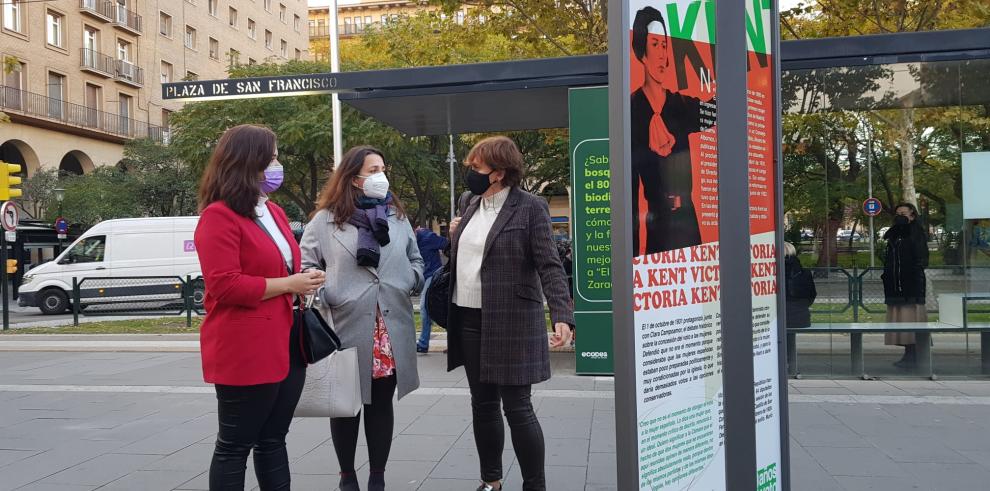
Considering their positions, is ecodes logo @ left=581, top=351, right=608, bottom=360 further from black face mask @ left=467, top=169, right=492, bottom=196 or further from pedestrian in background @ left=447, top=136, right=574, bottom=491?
black face mask @ left=467, top=169, right=492, bottom=196

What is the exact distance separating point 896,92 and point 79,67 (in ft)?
121

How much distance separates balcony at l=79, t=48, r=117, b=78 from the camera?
119 ft

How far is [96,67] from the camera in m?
37.4

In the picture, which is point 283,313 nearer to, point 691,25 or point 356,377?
point 356,377

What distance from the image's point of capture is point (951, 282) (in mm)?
7797

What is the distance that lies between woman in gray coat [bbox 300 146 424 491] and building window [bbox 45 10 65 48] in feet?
119

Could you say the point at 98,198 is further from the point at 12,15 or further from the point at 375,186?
the point at 375,186

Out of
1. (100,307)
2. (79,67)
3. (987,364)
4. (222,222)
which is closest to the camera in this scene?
(222,222)

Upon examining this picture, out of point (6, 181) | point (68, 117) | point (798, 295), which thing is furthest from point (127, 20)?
point (798, 295)

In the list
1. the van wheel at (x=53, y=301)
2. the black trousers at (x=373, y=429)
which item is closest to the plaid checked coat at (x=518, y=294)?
the black trousers at (x=373, y=429)

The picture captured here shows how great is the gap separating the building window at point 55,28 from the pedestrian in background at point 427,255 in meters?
32.3

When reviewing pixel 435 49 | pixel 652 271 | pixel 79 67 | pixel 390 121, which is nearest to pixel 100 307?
pixel 435 49

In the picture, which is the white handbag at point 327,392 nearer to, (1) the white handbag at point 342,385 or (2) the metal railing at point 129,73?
(1) the white handbag at point 342,385

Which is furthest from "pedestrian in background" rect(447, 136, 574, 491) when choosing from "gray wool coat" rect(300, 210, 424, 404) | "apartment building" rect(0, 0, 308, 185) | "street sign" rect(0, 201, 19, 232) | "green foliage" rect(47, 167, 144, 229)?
"green foliage" rect(47, 167, 144, 229)
